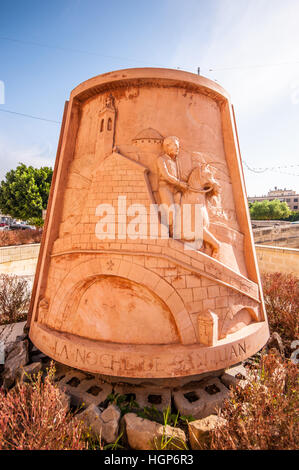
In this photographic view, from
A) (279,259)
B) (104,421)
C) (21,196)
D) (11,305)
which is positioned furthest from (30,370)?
(21,196)

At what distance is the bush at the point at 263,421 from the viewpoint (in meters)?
3.11

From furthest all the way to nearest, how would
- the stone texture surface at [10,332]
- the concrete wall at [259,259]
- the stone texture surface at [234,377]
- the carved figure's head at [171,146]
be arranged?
the concrete wall at [259,259]
the stone texture surface at [10,332]
the carved figure's head at [171,146]
the stone texture surface at [234,377]

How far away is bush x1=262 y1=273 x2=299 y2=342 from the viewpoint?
755 cm

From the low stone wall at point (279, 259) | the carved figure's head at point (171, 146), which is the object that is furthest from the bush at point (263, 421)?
the low stone wall at point (279, 259)

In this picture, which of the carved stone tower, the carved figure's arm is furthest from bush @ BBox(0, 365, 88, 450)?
the carved stone tower

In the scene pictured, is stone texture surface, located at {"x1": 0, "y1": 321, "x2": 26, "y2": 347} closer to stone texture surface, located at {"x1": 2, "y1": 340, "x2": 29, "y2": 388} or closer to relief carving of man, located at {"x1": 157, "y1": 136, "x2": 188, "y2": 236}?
stone texture surface, located at {"x1": 2, "y1": 340, "x2": 29, "y2": 388}

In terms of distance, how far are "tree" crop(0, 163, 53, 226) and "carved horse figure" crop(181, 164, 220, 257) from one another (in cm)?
1918

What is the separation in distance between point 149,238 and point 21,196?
795 inches

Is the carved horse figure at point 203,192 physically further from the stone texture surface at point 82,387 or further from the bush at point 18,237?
the bush at point 18,237

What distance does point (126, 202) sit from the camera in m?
5.08

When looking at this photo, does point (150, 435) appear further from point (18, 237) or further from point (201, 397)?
point (18, 237)

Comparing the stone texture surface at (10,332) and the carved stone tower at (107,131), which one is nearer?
the carved stone tower at (107,131)

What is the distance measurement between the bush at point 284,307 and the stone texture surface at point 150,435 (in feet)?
17.6
